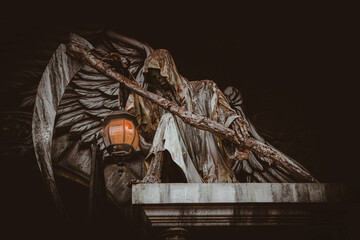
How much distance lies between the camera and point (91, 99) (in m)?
5.50

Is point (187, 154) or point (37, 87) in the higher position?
point (37, 87)

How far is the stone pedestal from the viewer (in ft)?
11.4

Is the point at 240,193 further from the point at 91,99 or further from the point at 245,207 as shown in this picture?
the point at 91,99

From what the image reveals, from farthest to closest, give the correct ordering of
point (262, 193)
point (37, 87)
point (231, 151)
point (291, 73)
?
point (291, 73) < point (37, 87) < point (231, 151) < point (262, 193)

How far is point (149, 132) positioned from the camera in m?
4.45

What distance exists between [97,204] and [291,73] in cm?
316

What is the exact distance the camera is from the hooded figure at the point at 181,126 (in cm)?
388

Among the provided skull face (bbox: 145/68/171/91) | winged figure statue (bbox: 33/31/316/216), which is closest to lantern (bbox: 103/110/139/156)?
winged figure statue (bbox: 33/31/316/216)

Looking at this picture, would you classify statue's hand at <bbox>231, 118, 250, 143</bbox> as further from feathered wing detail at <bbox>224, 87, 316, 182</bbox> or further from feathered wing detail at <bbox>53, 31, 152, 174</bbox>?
feathered wing detail at <bbox>53, 31, 152, 174</bbox>

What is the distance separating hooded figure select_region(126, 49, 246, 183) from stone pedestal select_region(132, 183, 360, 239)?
0.95 feet

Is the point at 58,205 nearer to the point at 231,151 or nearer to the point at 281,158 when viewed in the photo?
the point at 231,151

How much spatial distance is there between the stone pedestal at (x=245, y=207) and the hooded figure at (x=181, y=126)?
29 cm

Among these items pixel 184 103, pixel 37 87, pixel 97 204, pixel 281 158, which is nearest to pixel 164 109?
pixel 184 103

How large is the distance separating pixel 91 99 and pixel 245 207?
9.17 feet
